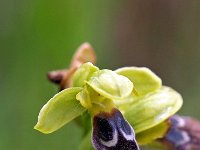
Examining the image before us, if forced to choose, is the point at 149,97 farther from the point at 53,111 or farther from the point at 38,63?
the point at 38,63

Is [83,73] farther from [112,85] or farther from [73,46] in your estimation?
[73,46]

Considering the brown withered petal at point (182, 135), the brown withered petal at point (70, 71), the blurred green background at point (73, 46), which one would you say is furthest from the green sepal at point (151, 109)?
the blurred green background at point (73, 46)

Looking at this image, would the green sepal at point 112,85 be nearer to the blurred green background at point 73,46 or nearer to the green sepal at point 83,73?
the green sepal at point 83,73

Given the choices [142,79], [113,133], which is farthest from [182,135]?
[113,133]

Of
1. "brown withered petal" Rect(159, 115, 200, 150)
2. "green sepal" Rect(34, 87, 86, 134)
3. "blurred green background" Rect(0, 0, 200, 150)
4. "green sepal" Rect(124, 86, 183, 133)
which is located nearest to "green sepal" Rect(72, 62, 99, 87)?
"green sepal" Rect(34, 87, 86, 134)

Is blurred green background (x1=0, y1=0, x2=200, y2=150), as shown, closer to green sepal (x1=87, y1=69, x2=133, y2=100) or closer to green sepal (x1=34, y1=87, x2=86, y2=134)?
green sepal (x1=34, y1=87, x2=86, y2=134)
